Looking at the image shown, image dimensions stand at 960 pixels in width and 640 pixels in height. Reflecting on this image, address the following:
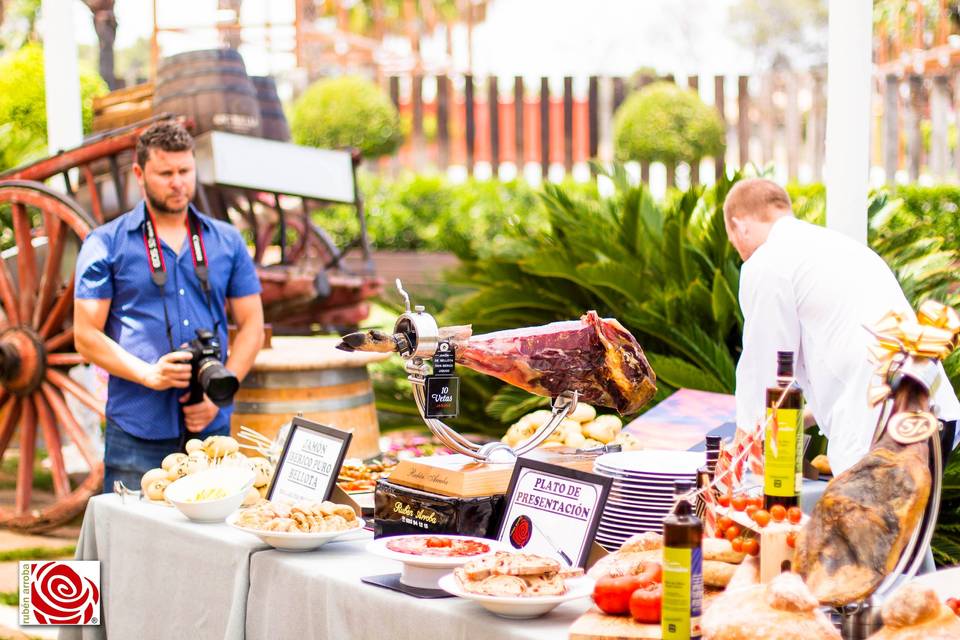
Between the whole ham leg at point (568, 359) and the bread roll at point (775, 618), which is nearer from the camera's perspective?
the bread roll at point (775, 618)

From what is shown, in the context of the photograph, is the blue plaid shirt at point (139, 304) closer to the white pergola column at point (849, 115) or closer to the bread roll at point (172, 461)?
the bread roll at point (172, 461)

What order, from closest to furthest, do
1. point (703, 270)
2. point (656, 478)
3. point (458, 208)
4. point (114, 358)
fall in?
point (656, 478) < point (114, 358) < point (703, 270) < point (458, 208)

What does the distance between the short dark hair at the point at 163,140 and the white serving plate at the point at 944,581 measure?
280 cm

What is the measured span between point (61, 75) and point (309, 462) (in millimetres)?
4356

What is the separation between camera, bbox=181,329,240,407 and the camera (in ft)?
12.0

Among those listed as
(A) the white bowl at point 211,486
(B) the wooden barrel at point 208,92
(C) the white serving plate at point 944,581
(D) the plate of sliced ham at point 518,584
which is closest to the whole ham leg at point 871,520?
(C) the white serving plate at point 944,581

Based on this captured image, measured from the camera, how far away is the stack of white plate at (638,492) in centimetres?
248

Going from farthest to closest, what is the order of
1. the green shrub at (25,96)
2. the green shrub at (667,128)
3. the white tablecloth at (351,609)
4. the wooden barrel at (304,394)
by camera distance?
the green shrub at (667,128), the green shrub at (25,96), the wooden barrel at (304,394), the white tablecloth at (351,609)

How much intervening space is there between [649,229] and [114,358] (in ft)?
10.1

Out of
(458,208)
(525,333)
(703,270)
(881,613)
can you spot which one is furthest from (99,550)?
(458,208)

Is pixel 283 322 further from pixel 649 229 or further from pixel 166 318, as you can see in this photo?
pixel 166 318

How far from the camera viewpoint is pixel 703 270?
584cm

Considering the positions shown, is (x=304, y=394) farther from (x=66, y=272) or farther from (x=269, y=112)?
(x=269, y=112)

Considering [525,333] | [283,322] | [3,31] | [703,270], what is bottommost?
[283,322]
